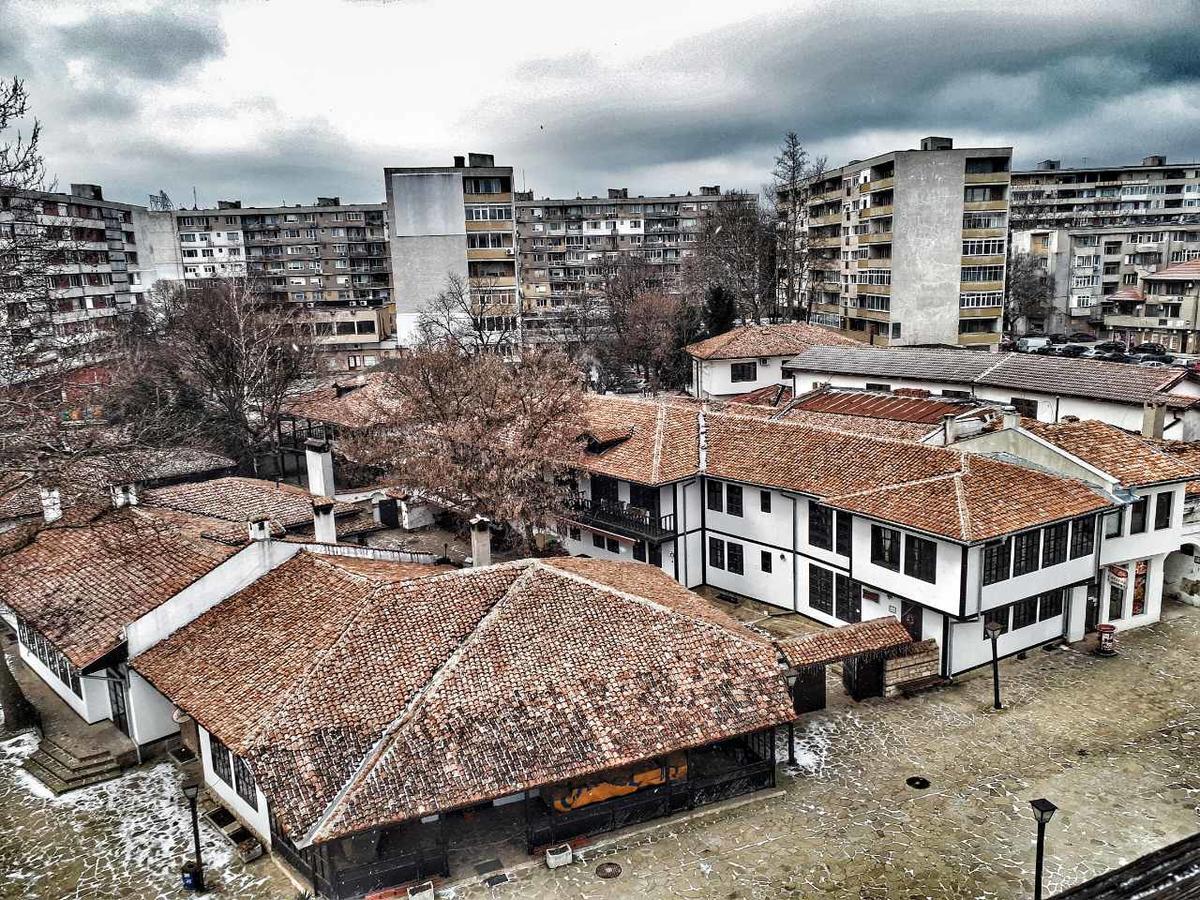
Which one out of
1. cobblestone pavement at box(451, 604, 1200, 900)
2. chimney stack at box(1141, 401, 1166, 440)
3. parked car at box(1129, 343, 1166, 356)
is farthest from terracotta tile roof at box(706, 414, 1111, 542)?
parked car at box(1129, 343, 1166, 356)

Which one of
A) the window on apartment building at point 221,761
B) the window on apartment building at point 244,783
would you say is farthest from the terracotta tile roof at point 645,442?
the window on apartment building at point 244,783

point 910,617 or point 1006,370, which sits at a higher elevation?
point 1006,370

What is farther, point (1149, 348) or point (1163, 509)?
point (1149, 348)

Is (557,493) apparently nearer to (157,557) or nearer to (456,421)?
(456,421)

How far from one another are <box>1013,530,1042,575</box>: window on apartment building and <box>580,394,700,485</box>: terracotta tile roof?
10.2 metres

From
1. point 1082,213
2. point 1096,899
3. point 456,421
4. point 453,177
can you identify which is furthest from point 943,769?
point 1082,213

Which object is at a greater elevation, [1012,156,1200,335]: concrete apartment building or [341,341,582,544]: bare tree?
[1012,156,1200,335]: concrete apartment building

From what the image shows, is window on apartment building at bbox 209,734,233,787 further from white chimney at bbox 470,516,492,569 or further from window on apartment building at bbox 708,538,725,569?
window on apartment building at bbox 708,538,725,569

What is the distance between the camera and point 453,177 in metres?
59.8

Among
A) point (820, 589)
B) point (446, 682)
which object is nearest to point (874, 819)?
point (446, 682)

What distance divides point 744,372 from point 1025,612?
27.0 meters

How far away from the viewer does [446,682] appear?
1695 cm

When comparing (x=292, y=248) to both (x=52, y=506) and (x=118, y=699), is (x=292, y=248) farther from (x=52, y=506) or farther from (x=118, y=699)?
(x=118, y=699)

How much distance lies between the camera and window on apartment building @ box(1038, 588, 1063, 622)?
78.7 feet
